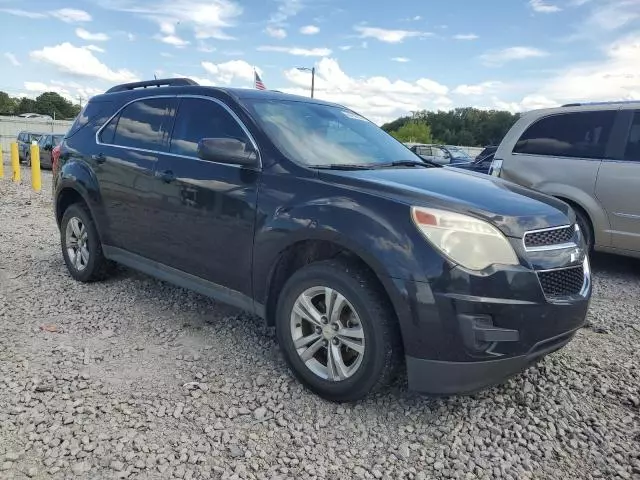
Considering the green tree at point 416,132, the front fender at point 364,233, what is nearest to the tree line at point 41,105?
the green tree at point 416,132

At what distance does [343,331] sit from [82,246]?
3202 mm

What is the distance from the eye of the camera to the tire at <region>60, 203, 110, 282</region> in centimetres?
479

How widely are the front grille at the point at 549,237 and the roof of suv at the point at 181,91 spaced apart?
2109mm

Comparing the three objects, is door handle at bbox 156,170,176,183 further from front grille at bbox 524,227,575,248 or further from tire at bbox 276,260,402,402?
front grille at bbox 524,227,575,248

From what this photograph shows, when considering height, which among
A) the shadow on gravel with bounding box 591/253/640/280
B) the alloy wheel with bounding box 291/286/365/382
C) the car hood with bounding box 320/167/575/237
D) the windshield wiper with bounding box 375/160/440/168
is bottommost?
the shadow on gravel with bounding box 591/253/640/280

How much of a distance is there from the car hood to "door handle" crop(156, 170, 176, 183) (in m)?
1.28

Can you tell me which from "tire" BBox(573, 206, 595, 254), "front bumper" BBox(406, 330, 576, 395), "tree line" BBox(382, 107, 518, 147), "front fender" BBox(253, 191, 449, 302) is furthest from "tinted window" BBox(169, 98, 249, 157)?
"tree line" BBox(382, 107, 518, 147)

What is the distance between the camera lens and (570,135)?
6.12 meters

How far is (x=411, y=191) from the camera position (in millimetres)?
2820

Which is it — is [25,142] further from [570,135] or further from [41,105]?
[41,105]

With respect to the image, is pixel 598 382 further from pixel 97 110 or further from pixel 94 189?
pixel 97 110

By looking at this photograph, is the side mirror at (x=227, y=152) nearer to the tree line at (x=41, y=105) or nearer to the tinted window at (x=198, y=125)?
the tinted window at (x=198, y=125)

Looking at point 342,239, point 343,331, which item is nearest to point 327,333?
point 343,331

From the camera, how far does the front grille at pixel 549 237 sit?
272 cm
